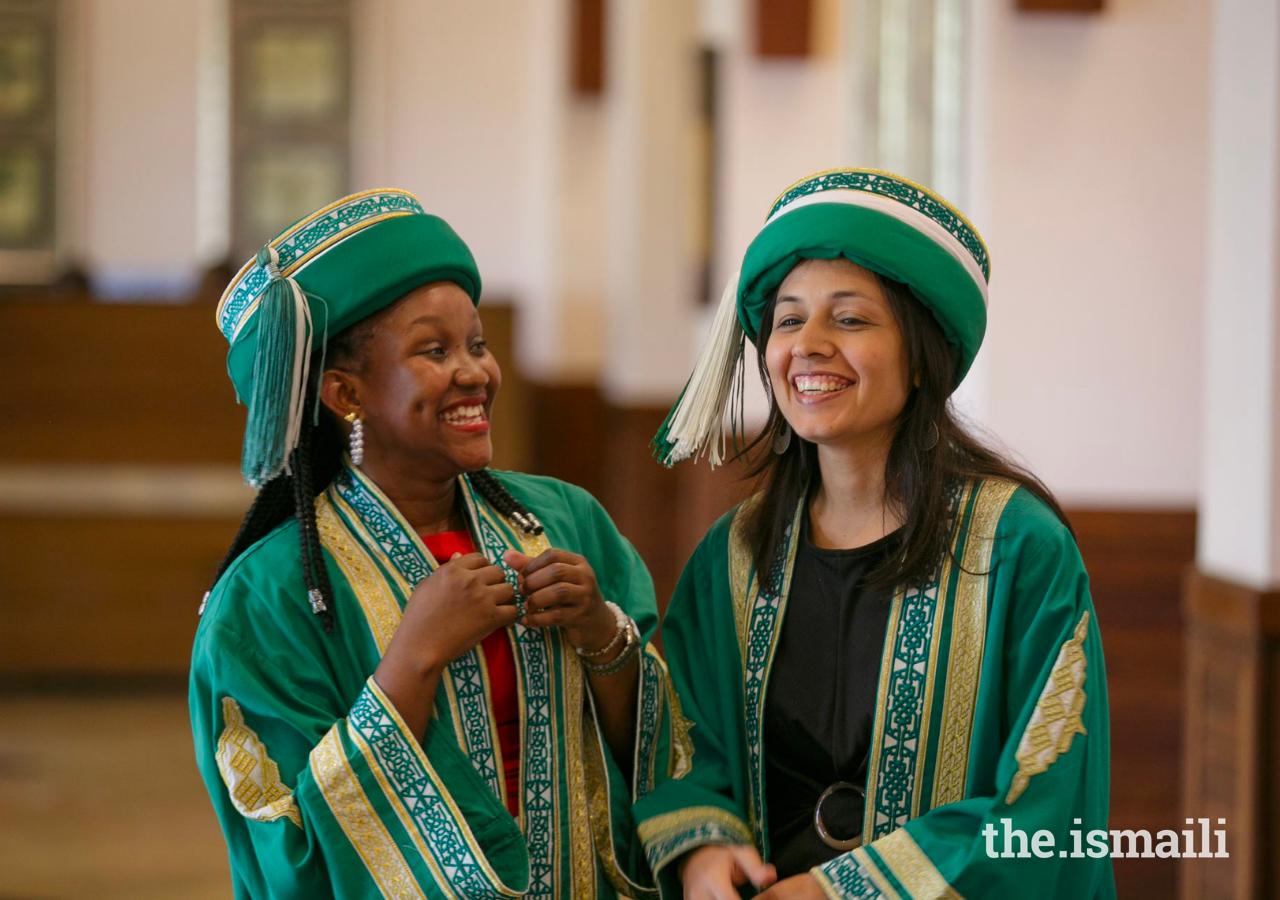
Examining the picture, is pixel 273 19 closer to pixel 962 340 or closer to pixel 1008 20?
pixel 1008 20

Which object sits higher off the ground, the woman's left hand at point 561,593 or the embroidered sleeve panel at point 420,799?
the woman's left hand at point 561,593

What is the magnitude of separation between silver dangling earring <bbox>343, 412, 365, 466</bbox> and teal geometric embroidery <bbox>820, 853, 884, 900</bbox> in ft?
2.54

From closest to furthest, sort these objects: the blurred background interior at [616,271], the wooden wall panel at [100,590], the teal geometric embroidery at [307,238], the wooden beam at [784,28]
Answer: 1. the teal geometric embroidery at [307,238]
2. the blurred background interior at [616,271]
3. the wooden beam at [784,28]
4. the wooden wall panel at [100,590]

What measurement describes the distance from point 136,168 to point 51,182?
1.85 ft

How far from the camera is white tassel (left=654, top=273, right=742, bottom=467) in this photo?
6.67ft

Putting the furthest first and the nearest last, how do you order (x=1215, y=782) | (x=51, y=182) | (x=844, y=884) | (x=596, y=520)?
(x=51, y=182) < (x=1215, y=782) < (x=596, y=520) < (x=844, y=884)

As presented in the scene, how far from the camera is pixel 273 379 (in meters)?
1.90

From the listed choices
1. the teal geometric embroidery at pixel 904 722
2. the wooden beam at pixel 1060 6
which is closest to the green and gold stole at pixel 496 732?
the teal geometric embroidery at pixel 904 722

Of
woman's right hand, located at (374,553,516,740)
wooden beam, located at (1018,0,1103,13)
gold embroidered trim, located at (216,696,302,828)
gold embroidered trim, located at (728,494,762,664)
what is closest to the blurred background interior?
wooden beam, located at (1018,0,1103,13)

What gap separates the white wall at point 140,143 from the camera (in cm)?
1041

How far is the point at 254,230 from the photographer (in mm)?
10641

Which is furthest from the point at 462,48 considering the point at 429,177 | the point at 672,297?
the point at 672,297

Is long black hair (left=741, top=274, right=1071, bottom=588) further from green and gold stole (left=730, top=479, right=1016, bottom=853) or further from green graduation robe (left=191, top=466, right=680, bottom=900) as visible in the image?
green graduation robe (left=191, top=466, right=680, bottom=900)

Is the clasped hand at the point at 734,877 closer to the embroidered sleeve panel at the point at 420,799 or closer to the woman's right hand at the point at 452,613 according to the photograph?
the embroidered sleeve panel at the point at 420,799
